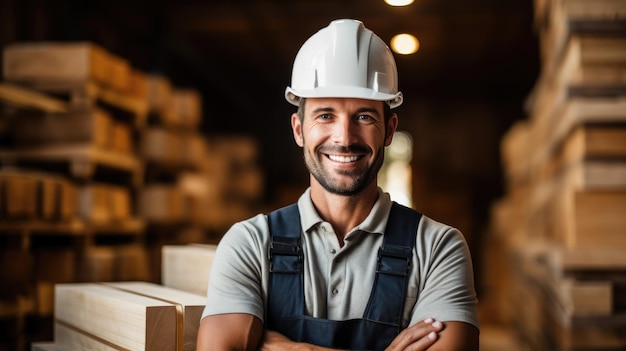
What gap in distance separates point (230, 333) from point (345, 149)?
796mm

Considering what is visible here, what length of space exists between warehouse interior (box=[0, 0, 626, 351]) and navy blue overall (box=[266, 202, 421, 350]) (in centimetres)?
215

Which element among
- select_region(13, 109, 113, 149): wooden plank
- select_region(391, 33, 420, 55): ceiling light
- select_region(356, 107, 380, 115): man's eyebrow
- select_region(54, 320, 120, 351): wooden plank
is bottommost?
select_region(54, 320, 120, 351): wooden plank

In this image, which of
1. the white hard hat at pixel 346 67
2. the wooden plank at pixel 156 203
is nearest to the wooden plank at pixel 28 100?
the wooden plank at pixel 156 203

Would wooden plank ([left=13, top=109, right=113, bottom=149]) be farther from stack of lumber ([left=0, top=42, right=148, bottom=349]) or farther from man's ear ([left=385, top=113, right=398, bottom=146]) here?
man's ear ([left=385, top=113, right=398, bottom=146])

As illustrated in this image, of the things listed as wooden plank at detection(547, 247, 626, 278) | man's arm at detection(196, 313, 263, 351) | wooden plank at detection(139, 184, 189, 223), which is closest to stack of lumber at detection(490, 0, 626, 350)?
wooden plank at detection(547, 247, 626, 278)

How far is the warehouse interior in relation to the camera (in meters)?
4.68

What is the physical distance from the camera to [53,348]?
3.94 metres

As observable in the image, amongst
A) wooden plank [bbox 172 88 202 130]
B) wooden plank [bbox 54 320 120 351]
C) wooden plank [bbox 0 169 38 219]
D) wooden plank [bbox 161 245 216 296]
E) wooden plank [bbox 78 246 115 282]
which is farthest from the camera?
wooden plank [bbox 172 88 202 130]

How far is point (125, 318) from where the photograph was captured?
3.12m

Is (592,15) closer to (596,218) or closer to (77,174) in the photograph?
(596,218)

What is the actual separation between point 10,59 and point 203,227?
166 inches

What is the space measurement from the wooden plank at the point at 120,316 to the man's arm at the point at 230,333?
0.22 meters

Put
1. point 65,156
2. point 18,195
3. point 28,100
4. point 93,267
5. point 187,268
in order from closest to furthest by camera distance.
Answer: point 187,268
point 18,195
point 28,100
point 93,267
point 65,156

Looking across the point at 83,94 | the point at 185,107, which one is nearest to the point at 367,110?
the point at 83,94
